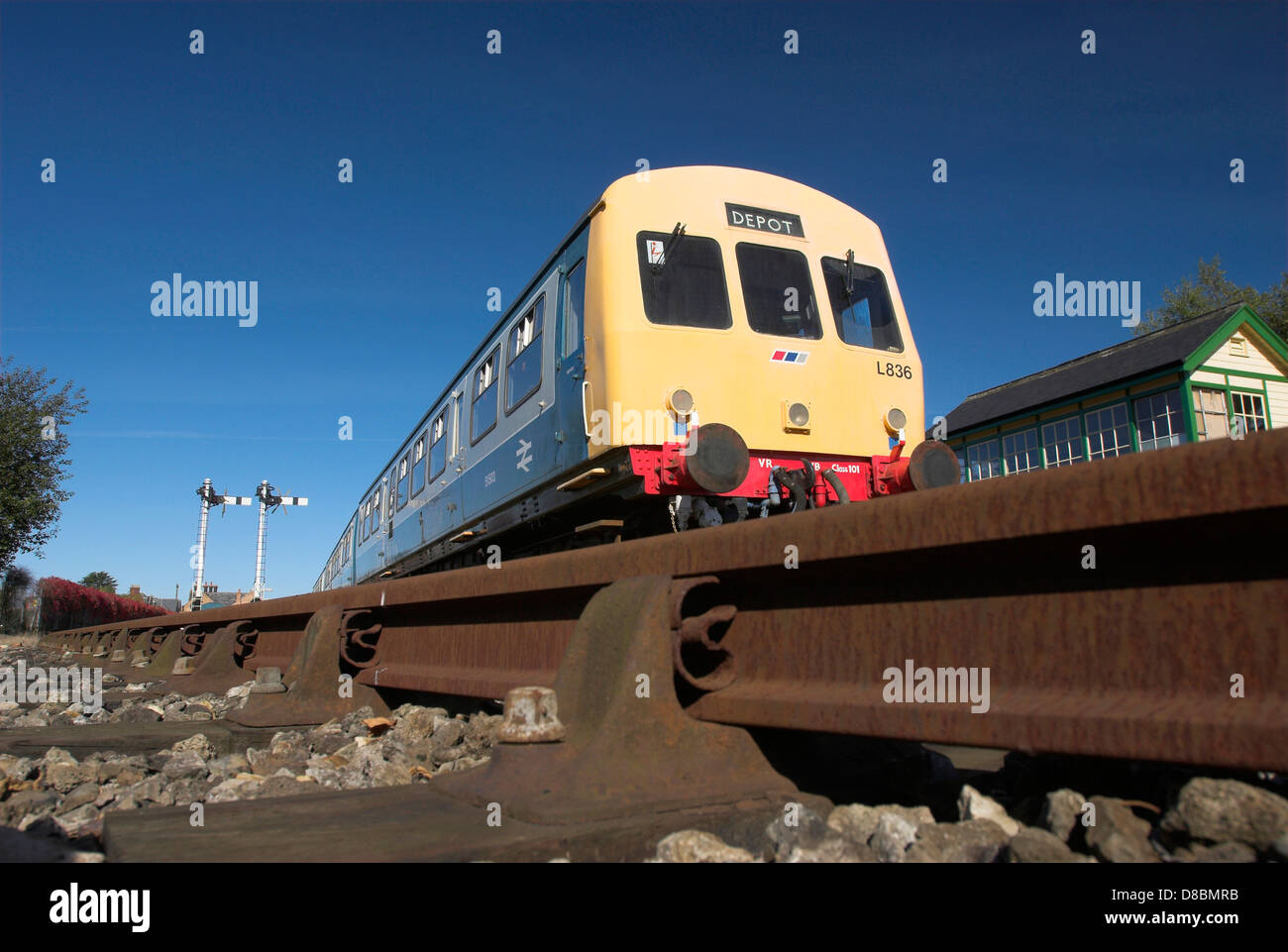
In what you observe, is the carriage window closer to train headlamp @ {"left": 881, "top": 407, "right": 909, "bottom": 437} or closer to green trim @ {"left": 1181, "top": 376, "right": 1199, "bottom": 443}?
train headlamp @ {"left": 881, "top": 407, "right": 909, "bottom": 437}

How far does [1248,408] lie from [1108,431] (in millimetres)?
3547

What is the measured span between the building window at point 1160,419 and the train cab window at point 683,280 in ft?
55.9

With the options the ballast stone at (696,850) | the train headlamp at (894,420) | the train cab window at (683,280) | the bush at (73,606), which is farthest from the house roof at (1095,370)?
the bush at (73,606)

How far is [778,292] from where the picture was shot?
5.91m

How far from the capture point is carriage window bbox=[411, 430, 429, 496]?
11.0 m

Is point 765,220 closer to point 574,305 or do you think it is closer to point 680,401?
point 574,305

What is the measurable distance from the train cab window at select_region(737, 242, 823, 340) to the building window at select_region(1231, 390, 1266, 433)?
1855cm

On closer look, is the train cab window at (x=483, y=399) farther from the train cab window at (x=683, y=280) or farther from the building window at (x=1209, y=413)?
the building window at (x=1209, y=413)
